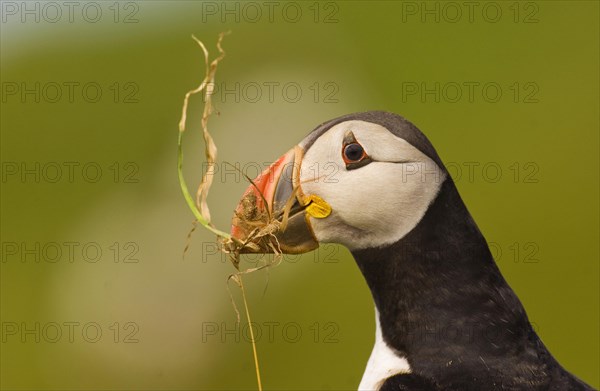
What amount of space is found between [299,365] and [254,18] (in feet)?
23.8

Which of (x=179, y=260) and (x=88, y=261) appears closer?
(x=179, y=260)

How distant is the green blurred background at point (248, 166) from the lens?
1036 cm

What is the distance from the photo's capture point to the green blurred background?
10.4m

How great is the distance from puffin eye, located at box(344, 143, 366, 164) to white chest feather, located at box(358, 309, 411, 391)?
59 centimetres

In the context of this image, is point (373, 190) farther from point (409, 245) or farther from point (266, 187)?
point (266, 187)

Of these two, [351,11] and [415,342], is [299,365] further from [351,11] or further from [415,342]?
[351,11]

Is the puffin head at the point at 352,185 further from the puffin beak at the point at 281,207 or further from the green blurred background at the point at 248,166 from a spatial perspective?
the green blurred background at the point at 248,166

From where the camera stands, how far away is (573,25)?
14625mm

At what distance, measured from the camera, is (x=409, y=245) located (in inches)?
135

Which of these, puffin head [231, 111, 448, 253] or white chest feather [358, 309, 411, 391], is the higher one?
puffin head [231, 111, 448, 253]

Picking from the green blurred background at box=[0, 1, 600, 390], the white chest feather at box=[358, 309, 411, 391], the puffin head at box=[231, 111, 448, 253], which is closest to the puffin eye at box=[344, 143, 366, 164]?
the puffin head at box=[231, 111, 448, 253]

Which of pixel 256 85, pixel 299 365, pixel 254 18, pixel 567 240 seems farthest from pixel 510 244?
pixel 254 18

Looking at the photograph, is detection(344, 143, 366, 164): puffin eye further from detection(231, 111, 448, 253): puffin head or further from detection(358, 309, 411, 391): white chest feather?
detection(358, 309, 411, 391): white chest feather

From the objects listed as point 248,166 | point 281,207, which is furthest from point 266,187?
point 248,166
